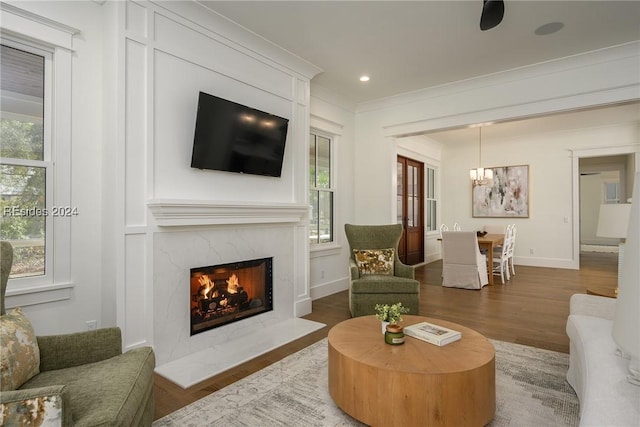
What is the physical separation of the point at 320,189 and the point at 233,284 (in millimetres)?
2136

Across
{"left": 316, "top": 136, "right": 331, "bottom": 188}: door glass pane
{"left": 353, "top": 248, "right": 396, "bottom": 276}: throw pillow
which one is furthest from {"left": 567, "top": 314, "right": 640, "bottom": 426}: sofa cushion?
{"left": 316, "top": 136, "right": 331, "bottom": 188}: door glass pane

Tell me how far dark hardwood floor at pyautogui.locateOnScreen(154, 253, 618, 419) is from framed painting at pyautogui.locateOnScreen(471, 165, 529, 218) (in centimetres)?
146

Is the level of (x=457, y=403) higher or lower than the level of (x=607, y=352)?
lower

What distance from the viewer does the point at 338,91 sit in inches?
199

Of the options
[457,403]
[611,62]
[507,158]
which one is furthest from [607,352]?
[507,158]

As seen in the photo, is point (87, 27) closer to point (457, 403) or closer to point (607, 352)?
point (457, 403)

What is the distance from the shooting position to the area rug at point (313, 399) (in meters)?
2.04

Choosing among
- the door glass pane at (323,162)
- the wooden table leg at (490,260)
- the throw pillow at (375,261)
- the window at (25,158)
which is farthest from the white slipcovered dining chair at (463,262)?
the window at (25,158)

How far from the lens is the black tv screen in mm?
3027

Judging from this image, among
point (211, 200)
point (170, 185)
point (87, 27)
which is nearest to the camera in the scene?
point (87, 27)

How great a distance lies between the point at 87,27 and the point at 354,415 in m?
3.36

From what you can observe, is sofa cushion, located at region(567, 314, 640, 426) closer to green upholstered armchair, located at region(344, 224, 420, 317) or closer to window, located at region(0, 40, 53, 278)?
green upholstered armchair, located at region(344, 224, 420, 317)

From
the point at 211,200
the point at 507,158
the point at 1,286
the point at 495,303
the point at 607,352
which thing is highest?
the point at 507,158

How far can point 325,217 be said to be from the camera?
207 inches
